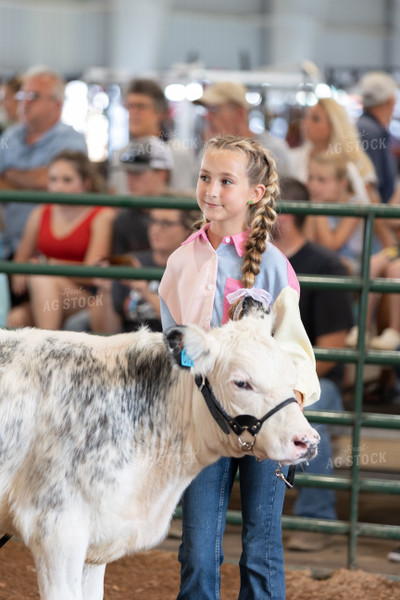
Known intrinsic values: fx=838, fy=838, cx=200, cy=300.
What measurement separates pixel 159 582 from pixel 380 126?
4.07 meters

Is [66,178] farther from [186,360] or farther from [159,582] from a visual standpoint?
[186,360]

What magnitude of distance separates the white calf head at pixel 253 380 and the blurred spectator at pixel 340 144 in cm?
349

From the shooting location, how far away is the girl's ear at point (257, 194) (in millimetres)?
2430

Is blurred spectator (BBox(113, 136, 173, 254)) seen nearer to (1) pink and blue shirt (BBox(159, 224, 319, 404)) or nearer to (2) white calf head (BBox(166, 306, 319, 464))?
(1) pink and blue shirt (BBox(159, 224, 319, 404))

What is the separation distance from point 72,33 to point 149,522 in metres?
14.0

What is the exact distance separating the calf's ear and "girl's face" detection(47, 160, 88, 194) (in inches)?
124

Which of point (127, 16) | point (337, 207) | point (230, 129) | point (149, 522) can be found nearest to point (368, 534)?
point (337, 207)

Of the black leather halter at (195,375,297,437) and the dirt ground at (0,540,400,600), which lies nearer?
the black leather halter at (195,375,297,437)

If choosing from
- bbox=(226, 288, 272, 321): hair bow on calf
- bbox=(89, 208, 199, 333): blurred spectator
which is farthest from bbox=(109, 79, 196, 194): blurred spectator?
bbox=(226, 288, 272, 321): hair bow on calf

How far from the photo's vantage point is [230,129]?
5891mm

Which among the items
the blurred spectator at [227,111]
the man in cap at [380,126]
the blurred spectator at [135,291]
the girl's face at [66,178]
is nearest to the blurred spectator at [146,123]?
the blurred spectator at [227,111]

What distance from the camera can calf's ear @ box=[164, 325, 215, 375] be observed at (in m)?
2.09

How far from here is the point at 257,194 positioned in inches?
95.9

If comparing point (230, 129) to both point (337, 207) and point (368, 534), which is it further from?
point (368, 534)
